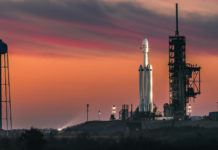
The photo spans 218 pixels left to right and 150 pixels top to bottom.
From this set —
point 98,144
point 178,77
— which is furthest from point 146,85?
point 98,144

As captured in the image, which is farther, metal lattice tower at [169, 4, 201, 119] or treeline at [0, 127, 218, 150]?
metal lattice tower at [169, 4, 201, 119]

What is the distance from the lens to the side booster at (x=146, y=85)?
162125 millimetres

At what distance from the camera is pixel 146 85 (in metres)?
163

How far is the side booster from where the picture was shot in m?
162

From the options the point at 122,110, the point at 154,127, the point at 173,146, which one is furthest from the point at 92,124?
the point at 173,146

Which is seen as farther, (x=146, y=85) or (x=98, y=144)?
(x=146, y=85)

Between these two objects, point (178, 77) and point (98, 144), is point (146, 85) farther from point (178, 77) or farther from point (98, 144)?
point (98, 144)

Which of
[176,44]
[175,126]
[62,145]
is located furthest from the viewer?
[176,44]

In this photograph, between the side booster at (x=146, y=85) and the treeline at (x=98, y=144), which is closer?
the treeline at (x=98, y=144)

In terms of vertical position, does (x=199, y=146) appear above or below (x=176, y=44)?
below

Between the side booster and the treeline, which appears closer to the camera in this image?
the treeline

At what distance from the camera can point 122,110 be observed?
554ft

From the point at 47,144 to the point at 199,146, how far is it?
25.5 metres

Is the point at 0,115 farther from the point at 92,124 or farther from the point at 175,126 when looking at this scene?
the point at 175,126
